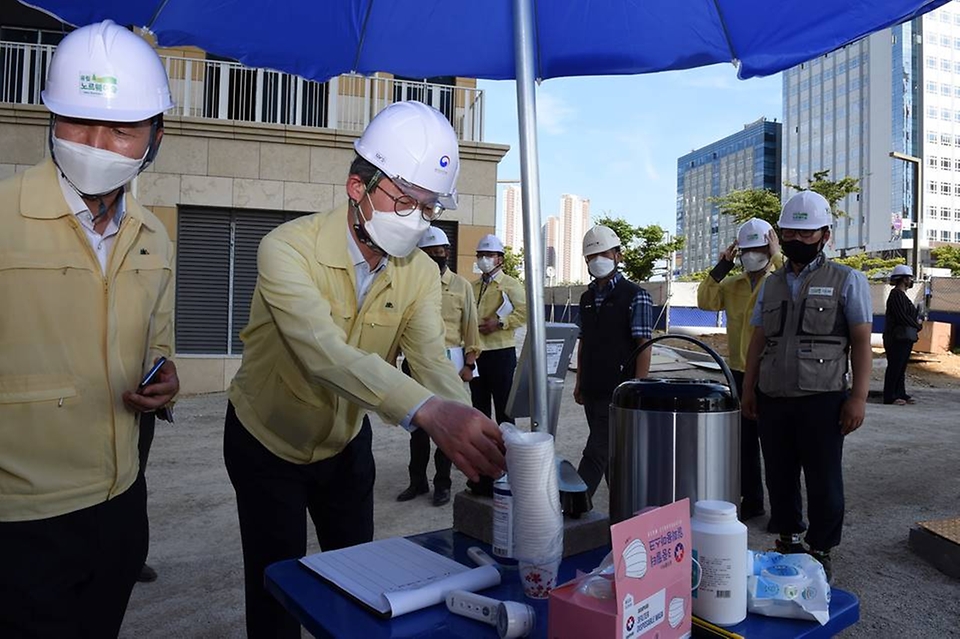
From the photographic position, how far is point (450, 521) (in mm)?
4531

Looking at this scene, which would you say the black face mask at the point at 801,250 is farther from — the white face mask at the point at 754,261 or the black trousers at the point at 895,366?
the black trousers at the point at 895,366

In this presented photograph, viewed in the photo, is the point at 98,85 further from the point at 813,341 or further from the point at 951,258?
the point at 951,258

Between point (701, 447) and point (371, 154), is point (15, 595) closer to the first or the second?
point (371, 154)

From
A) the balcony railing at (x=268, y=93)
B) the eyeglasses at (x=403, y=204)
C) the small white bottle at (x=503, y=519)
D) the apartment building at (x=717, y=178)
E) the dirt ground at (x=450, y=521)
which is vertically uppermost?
the apartment building at (x=717, y=178)

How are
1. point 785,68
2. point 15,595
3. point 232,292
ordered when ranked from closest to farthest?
point 15,595 < point 785,68 < point 232,292

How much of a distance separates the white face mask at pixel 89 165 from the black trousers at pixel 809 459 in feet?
10.9

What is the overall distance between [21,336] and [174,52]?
1077 centimetres

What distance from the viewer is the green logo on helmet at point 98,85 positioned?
173 centimetres

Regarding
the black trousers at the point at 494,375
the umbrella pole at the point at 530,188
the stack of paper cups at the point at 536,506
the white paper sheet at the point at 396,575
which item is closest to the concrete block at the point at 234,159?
the black trousers at the point at 494,375

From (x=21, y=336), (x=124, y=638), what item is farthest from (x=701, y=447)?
(x=124, y=638)

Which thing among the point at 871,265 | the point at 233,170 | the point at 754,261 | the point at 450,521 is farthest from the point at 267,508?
the point at 871,265

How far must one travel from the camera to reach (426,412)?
1468 millimetres

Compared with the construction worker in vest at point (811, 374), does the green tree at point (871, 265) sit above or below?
above

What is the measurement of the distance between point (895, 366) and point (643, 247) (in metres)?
27.9
